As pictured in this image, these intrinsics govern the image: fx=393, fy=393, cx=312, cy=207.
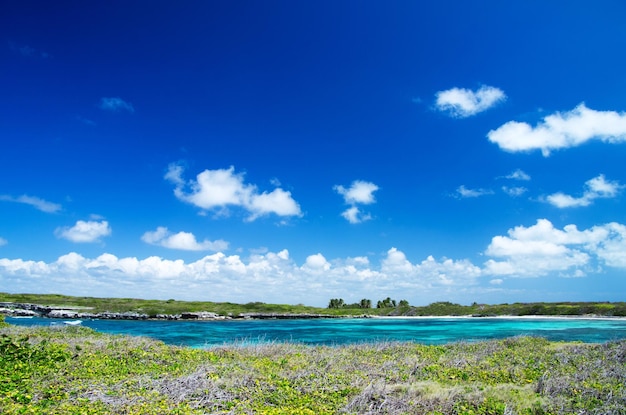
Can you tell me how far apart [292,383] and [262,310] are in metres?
129

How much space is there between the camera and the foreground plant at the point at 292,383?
1390 centimetres

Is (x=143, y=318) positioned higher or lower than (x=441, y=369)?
lower

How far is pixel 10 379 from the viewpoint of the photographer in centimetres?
1562

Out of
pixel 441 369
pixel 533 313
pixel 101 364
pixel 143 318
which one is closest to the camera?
pixel 101 364

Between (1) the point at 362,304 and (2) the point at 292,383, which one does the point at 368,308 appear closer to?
(1) the point at 362,304

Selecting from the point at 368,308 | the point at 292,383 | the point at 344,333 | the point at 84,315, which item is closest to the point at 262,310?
the point at 368,308

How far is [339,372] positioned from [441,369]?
18.8ft

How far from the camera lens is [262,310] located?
141500 mm

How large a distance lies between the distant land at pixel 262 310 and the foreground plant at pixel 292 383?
93.7 metres

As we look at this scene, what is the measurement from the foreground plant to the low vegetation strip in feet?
0.15

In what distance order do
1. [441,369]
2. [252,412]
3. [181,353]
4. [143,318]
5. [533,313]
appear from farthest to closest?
1. [533,313]
2. [143,318]
3. [181,353]
4. [441,369]
5. [252,412]

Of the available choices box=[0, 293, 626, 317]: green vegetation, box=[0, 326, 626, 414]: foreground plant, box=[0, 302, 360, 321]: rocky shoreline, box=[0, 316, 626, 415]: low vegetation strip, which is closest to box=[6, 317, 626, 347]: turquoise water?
box=[0, 316, 626, 415]: low vegetation strip

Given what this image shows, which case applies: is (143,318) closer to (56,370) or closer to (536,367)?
(56,370)

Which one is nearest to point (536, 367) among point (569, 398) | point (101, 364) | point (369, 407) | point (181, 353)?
point (569, 398)
